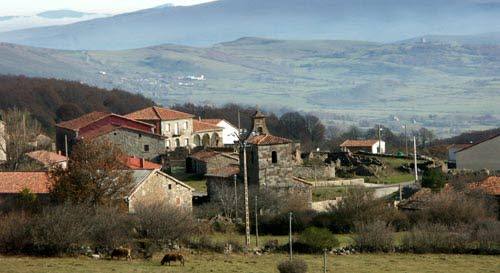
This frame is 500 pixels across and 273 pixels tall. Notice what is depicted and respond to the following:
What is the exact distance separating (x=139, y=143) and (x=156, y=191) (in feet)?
63.7

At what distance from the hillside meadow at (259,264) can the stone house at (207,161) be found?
62.0 feet

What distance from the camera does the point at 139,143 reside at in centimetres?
6012

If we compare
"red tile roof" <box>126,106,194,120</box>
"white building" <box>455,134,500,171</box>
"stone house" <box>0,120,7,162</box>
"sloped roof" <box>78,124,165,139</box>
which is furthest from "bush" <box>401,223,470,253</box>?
"red tile roof" <box>126,106,194,120</box>

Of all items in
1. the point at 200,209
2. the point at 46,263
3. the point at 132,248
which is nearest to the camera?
the point at 46,263

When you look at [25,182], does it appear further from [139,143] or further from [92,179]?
[139,143]

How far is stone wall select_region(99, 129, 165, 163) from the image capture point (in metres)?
59.6

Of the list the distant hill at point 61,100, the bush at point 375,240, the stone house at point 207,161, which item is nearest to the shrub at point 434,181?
the stone house at point 207,161

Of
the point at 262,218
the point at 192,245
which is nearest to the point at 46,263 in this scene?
the point at 192,245

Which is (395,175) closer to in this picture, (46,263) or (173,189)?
(173,189)

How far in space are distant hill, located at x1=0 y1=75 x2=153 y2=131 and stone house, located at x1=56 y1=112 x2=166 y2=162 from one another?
101 feet

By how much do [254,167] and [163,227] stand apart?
9.71 metres

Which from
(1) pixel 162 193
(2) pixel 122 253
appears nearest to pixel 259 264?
(2) pixel 122 253

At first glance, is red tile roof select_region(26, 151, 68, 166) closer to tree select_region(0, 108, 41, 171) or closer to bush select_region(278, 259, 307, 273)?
tree select_region(0, 108, 41, 171)

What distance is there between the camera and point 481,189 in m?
42.8
